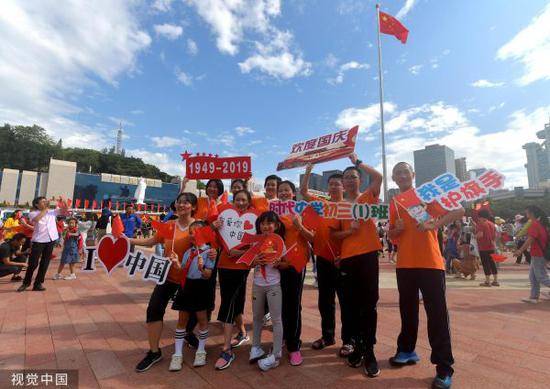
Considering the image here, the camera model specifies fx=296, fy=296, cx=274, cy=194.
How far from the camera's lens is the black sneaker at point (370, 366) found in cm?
264

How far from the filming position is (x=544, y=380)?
2580 mm

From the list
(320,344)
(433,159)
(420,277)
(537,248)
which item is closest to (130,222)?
(320,344)

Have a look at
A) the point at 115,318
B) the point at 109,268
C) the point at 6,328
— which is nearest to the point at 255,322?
the point at 109,268

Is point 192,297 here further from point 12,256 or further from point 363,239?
point 12,256

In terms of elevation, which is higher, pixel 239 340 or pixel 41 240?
pixel 41 240

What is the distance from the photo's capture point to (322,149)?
3906 mm

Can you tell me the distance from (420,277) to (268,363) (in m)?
1.63

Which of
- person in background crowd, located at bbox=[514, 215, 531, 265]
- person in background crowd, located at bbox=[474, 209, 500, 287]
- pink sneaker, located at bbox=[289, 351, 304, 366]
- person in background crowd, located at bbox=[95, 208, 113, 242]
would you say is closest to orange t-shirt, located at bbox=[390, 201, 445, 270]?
pink sneaker, located at bbox=[289, 351, 304, 366]

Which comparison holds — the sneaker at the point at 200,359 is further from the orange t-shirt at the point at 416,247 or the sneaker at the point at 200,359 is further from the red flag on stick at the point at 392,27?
the red flag on stick at the point at 392,27

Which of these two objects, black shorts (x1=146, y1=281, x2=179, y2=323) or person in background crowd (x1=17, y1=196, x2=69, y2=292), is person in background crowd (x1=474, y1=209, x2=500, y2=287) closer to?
black shorts (x1=146, y1=281, x2=179, y2=323)

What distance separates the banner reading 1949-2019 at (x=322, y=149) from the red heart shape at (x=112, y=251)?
235 cm

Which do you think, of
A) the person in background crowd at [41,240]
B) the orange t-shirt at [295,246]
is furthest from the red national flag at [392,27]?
the person in background crowd at [41,240]

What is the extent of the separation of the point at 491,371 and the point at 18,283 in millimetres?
8648

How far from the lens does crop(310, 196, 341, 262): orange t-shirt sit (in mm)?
3283
